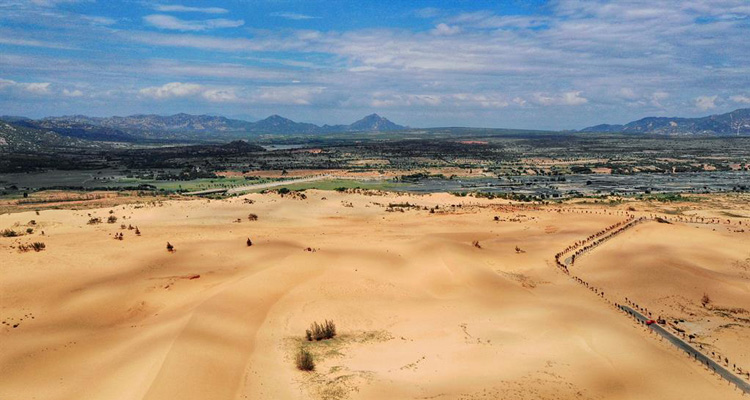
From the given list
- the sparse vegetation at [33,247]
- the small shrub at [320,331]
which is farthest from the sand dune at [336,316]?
the sparse vegetation at [33,247]

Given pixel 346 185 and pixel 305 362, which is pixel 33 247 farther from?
pixel 346 185

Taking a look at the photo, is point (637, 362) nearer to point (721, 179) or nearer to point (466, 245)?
point (466, 245)

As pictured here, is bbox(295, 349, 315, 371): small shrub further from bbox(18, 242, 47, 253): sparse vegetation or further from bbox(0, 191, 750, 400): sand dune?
bbox(18, 242, 47, 253): sparse vegetation

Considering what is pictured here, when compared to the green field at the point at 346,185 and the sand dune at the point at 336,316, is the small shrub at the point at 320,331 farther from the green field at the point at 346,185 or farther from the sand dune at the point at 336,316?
the green field at the point at 346,185

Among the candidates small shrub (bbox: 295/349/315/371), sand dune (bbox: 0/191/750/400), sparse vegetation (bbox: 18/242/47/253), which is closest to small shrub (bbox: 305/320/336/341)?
sand dune (bbox: 0/191/750/400)

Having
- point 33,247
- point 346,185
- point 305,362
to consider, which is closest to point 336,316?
point 305,362
